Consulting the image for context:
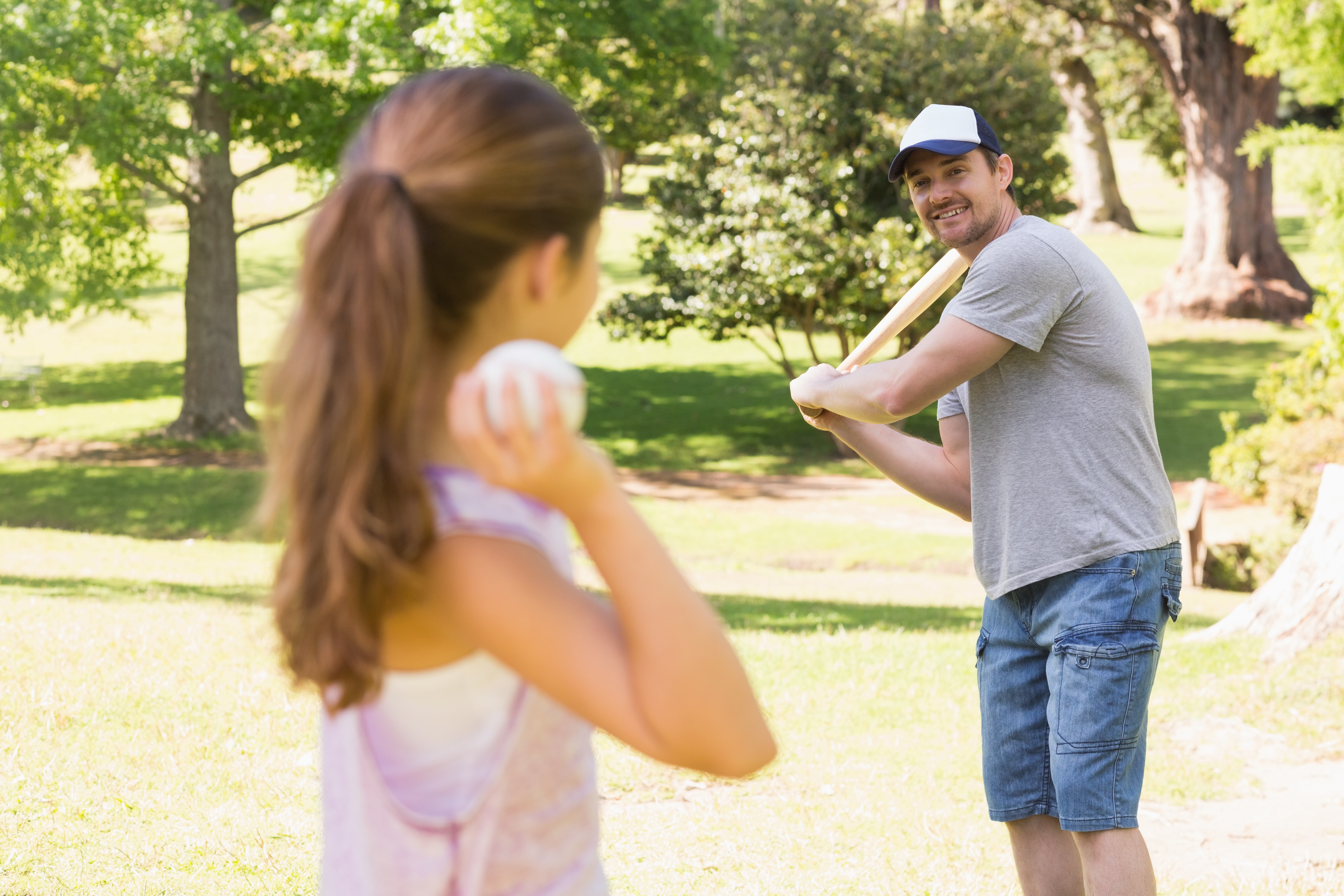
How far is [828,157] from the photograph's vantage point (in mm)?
17828

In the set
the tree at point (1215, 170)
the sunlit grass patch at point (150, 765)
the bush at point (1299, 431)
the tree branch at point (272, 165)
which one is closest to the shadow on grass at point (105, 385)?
the tree branch at point (272, 165)

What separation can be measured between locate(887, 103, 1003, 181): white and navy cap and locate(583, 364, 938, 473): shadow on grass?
15519 mm

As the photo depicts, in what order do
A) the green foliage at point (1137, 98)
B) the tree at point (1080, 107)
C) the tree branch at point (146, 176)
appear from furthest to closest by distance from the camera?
the green foliage at point (1137, 98)
the tree at point (1080, 107)
the tree branch at point (146, 176)

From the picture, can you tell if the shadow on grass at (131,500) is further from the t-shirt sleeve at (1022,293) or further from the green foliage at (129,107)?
the t-shirt sleeve at (1022,293)

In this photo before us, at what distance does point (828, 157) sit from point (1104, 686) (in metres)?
15.8

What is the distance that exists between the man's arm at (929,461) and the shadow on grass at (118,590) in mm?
5433

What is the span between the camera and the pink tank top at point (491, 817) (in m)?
1.34

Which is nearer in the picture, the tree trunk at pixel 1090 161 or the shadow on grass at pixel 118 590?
the shadow on grass at pixel 118 590

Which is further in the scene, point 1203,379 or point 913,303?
point 1203,379

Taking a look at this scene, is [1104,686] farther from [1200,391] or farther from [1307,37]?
[1200,391]

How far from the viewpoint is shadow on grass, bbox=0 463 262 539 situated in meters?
14.2

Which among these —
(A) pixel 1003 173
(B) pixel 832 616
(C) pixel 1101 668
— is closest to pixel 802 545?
(B) pixel 832 616

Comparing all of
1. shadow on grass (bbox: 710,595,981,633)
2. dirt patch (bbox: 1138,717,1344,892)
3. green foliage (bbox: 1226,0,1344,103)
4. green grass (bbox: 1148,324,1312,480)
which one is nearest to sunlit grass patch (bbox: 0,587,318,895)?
dirt patch (bbox: 1138,717,1344,892)

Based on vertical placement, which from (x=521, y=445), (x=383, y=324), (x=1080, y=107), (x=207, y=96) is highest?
(x=1080, y=107)
